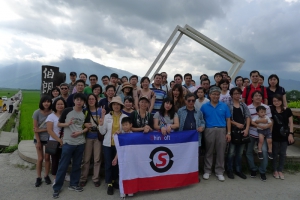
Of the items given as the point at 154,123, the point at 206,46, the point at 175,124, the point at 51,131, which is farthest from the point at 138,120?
the point at 206,46

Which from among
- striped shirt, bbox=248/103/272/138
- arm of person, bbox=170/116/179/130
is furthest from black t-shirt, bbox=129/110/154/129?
striped shirt, bbox=248/103/272/138

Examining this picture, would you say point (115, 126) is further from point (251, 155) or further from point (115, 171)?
point (251, 155)

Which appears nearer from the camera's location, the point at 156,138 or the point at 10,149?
the point at 156,138

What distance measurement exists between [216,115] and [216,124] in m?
0.20

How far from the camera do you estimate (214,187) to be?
429 centimetres

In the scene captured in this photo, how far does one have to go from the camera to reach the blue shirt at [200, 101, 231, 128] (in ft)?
14.9

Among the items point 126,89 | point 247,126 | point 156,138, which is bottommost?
point 156,138

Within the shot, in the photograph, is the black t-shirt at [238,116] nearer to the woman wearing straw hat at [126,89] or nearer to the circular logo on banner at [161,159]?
the circular logo on banner at [161,159]

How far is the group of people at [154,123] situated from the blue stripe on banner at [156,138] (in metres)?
0.09

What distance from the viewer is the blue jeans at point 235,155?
4.74m

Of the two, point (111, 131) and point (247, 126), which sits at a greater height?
point (247, 126)

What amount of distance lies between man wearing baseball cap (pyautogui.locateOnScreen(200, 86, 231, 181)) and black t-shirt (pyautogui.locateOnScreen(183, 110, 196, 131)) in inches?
13.3

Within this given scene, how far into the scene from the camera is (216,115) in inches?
179

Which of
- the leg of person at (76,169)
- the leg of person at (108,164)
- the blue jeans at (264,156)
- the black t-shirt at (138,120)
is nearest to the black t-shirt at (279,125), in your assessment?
the blue jeans at (264,156)
